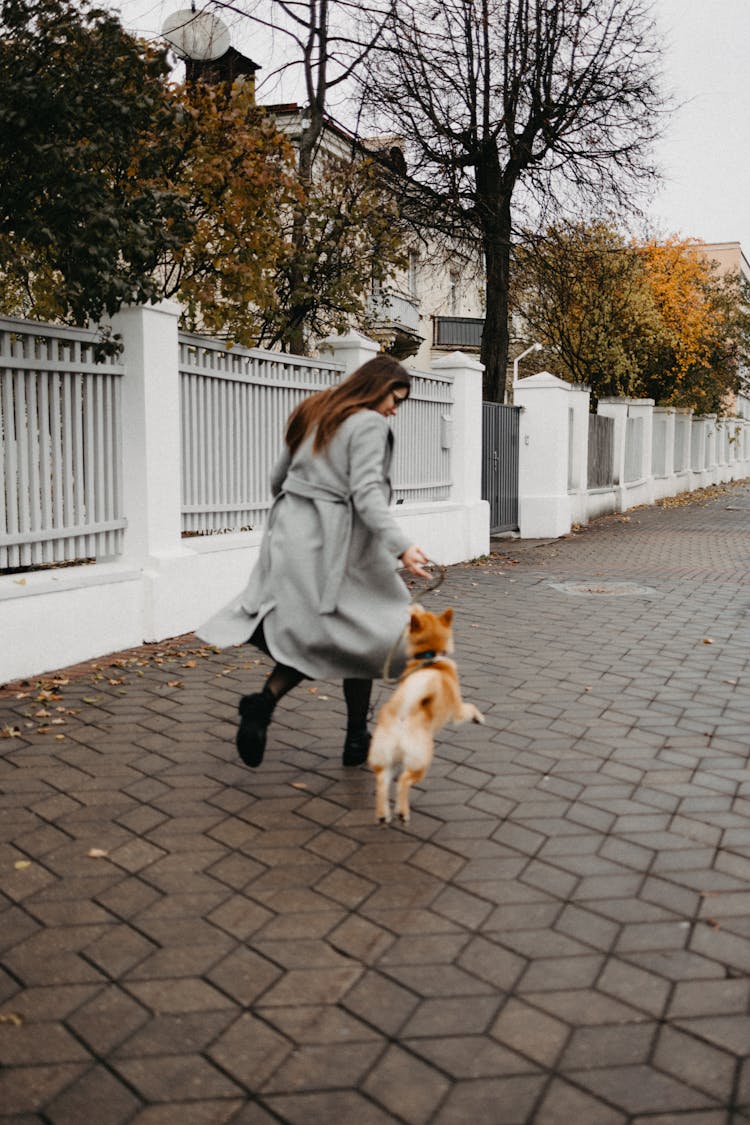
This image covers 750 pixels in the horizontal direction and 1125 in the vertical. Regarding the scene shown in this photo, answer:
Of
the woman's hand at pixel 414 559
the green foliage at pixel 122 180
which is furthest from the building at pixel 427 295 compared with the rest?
the woman's hand at pixel 414 559

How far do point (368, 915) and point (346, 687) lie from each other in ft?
4.97

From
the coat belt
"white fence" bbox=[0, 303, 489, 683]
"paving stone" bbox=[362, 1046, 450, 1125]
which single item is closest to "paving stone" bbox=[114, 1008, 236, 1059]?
"paving stone" bbox=[362, 1046, 450, 1125]

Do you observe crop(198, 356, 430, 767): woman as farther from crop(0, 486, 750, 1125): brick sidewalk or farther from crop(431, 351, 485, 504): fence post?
crop(431, 351, 485, 504): fence post

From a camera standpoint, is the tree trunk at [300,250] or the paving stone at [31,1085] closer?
the paving stone at [31,1085]

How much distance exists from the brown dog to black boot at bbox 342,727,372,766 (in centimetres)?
85

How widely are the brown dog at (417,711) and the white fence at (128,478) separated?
3333 mm

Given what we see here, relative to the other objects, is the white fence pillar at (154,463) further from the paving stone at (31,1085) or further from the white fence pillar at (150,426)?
the paving stone at (31,1085)

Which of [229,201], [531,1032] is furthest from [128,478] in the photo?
[531,1032]

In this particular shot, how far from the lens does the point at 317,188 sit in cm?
1180

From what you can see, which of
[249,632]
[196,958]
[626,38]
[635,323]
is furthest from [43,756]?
[635,323]

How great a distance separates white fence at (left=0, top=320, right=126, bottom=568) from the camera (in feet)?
21.2

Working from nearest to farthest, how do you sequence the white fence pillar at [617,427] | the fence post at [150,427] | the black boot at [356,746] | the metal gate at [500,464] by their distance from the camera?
the black boot at [356,746], the fence post at [150,427], the metal gate at [500,464], the white fence pillar at [617,427]

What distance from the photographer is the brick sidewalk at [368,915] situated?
100.0 inches

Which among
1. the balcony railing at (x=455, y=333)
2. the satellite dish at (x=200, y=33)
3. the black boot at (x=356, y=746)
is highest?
the satellite dish at (x=200, y=33)
